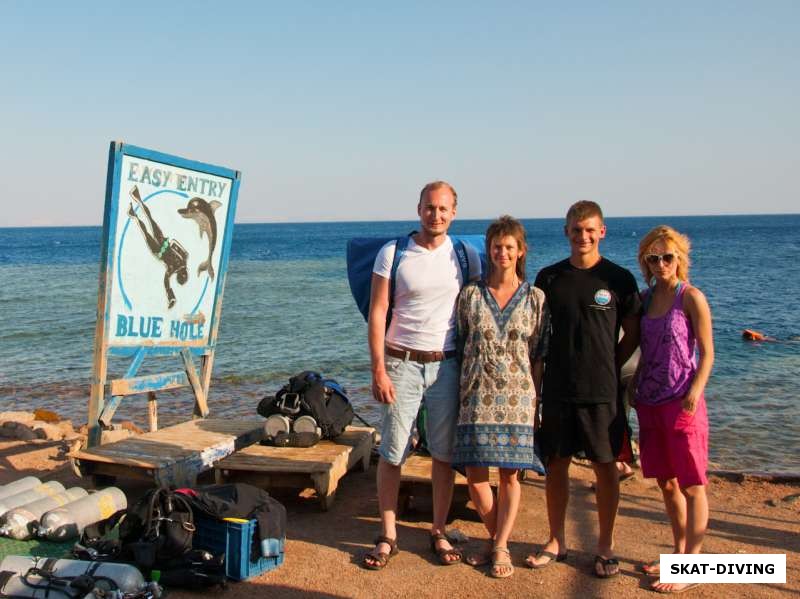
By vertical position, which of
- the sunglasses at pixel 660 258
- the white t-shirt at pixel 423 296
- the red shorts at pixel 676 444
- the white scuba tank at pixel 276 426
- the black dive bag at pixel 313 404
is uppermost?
the sunglasses at pixel 660 258

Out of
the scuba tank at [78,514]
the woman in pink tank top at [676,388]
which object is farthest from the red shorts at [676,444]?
the scuba tank at [78,514]

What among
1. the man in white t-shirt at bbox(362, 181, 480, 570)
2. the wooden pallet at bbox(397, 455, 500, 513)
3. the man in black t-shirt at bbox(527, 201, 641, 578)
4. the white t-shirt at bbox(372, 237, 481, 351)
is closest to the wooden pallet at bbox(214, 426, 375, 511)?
the wooden pallet at bbox(397, 455, 500, 513)

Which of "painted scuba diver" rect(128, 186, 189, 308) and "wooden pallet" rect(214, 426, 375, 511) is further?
"painted scuba diver" rect(128, 186, 189, 308)

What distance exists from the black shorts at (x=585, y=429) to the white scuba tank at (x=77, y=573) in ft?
7.74

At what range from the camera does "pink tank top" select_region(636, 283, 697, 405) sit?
4246 mm

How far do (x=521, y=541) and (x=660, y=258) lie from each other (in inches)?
83.5

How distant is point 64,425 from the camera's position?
32.0 ft

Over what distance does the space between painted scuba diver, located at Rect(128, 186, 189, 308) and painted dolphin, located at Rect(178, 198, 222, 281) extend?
0.85 feet

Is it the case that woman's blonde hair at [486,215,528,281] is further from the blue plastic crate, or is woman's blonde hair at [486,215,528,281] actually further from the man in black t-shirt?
the blue plastic crate

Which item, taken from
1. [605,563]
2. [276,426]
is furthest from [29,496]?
[605,563]

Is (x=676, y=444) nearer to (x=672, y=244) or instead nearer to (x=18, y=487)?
(x=672, y=244)

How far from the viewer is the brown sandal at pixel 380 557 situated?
4535mm

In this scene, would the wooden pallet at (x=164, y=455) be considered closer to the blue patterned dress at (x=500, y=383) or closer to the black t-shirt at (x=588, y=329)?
the blue patterned dress at (x=500, y=383)

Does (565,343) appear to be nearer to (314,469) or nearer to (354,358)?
(314,469)
